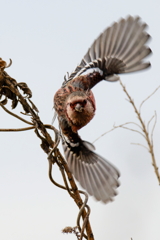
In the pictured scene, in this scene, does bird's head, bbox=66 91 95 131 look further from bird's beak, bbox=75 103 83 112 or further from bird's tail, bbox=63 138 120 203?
bird's tail, bbox=63 138 120 203

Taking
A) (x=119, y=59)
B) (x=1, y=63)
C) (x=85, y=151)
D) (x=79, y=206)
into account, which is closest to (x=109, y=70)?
(x=119, y=59)

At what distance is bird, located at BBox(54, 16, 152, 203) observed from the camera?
1672 millimetres

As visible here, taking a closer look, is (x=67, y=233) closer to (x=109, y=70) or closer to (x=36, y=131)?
(x=36, y=131)

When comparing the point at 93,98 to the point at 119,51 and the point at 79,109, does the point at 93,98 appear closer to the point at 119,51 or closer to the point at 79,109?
the point at 79,109

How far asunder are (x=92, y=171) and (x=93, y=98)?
0.50 m

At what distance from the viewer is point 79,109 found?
6.62 feet

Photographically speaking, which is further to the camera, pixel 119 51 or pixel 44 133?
pixel 119 51

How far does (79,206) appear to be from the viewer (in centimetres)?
125

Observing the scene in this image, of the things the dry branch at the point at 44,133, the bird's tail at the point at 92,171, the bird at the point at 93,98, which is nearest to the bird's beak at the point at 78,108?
the bird at the point at 93,98

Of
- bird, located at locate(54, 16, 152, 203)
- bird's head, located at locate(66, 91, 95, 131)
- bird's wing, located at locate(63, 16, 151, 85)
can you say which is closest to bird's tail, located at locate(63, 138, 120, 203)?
bird, located at locate(54, 16, 152, 203)

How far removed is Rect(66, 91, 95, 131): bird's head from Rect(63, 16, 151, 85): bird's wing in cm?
22

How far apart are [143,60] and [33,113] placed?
0.82 meters

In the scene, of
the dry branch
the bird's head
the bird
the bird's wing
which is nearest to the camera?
the dry branch

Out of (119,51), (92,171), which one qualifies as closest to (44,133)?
(92,171)
